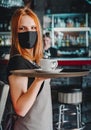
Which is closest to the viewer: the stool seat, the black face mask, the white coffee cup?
the white coffee cup

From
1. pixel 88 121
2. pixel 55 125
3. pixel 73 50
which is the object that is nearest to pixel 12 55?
pixel 55 125

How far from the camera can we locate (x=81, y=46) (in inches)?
227

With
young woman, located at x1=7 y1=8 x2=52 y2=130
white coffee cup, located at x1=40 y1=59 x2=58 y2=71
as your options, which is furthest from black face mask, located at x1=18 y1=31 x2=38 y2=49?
white coffee cup, located at x1=40 y1=59 x2=58 y2=71

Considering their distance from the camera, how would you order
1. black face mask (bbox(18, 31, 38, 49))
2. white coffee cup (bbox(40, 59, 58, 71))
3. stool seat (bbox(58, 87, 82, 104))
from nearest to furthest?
white coffee cup (bbox(40, 59, 58, 71))
black face mask (bbox(18, 31, 38, 49))
stool seat (bbox(58, 87, 82, 104))

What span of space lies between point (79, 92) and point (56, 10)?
8.30ft

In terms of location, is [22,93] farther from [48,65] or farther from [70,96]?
[70,96]

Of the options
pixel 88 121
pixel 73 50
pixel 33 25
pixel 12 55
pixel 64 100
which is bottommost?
pixel 88 121

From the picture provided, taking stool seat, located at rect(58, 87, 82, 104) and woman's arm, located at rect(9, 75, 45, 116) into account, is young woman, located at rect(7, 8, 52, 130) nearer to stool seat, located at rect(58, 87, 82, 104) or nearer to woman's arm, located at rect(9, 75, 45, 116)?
woman's arm, located at rect(9, 75, 45, 116)

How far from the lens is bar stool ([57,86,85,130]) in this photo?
3582 mm

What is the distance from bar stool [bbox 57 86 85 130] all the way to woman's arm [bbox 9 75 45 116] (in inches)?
94.9

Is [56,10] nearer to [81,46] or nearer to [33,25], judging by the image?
[81,46]

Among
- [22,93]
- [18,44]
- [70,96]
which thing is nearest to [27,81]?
[22,93]

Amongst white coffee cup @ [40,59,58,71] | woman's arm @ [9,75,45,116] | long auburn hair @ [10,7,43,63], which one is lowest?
woman's arm @ [9,75,45,116]

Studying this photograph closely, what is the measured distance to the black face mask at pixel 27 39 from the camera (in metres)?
1.28
